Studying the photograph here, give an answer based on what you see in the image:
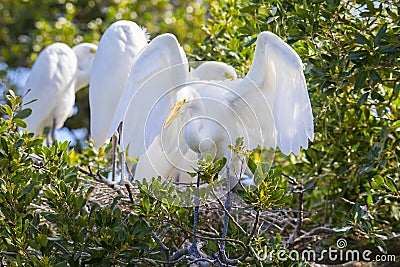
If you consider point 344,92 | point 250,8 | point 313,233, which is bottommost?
point 313,233

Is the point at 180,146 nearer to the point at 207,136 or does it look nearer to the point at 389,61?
the point at 207,136

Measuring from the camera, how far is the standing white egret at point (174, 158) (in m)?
2.29

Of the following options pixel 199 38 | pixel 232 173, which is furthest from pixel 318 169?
pixel 199 38

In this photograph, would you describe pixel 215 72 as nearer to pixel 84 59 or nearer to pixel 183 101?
pixel 183 101

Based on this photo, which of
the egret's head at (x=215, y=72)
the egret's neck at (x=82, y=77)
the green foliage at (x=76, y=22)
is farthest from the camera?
the green foliage at (x=76, y=22)

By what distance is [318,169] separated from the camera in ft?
8.81

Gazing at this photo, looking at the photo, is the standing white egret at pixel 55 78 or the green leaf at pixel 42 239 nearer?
the green leaf at pixel 42 239

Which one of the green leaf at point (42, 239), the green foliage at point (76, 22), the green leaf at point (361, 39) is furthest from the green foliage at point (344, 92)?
the green foliage at point (76, 22)

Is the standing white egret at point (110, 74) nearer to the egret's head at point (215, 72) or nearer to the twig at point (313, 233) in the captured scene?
the egret's head at point (215, 72)

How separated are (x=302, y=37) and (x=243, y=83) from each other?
254 mm

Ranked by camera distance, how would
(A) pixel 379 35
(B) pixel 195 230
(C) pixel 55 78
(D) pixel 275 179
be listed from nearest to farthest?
1. (D) pixel 275 179
2. (B) pixel 195 230
3. (A) pixel 379 35
4. (C) pixel 55 78

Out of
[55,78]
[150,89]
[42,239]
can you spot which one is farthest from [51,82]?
[42,239]

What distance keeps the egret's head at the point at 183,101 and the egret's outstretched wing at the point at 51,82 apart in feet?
6.25

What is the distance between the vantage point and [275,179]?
5.78 feet
